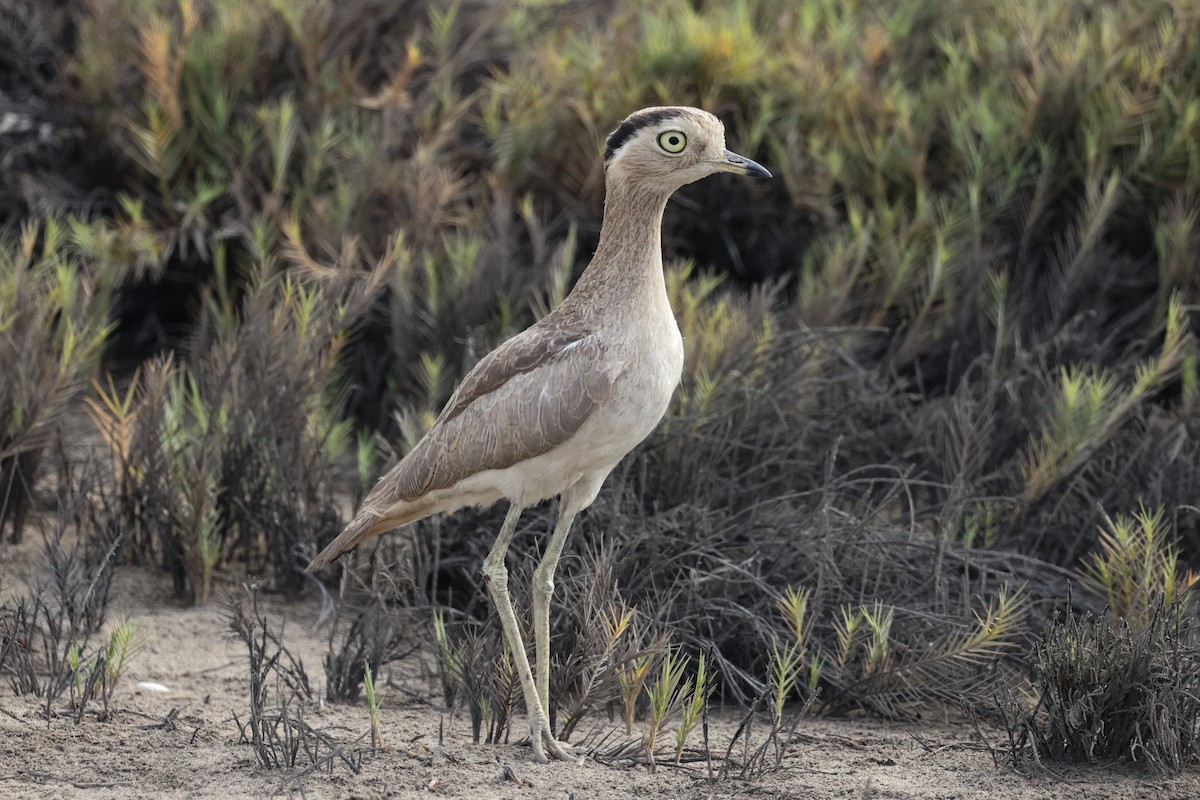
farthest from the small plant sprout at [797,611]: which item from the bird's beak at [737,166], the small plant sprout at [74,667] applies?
the small plant sprout at [74,667]

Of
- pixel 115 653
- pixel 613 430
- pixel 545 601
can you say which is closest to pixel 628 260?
pixel 613 430

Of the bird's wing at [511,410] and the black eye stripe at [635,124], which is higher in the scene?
the black eye stripe at [635,124]

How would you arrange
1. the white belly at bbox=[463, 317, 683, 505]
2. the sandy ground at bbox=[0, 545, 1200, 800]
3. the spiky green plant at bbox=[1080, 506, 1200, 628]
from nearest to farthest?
the sandy ground at bbox=[0, 545, 1200, 800] < the white belly at bbox=[463, 317, 683, 505] < the spiky green plant at bbox=[1080, 506, 1200, 628]

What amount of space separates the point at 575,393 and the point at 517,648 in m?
0.73

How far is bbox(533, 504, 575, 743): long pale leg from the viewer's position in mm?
4152

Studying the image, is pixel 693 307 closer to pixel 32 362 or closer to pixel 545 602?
pixel 545 602

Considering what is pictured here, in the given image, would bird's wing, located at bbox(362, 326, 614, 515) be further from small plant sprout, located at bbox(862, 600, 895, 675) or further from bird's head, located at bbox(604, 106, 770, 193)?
small plant sprout, located at bbox(862, 600, 895, 675)

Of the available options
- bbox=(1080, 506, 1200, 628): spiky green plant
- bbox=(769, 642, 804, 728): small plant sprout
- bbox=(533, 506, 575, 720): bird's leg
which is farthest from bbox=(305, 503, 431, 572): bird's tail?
bbox=(1080, 506, 1200, 628): spiky green plant

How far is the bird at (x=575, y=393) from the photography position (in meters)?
3.93

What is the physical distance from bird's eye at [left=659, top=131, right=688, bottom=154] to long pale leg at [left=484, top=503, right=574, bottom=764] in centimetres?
108

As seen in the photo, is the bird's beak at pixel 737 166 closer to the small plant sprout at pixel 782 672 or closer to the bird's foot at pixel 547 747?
the small plant sprout at pixel 782 672

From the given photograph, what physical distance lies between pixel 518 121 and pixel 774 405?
2.47 metres

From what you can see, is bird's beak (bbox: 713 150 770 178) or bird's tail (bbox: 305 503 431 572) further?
bird's tail (bbox: 305 503 431 572)

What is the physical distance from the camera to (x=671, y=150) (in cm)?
408
